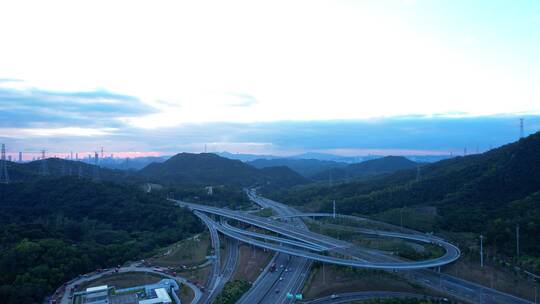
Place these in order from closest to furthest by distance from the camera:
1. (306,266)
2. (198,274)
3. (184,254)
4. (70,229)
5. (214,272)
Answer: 1. (198,274)
2. (214,272)
3. (306,266)
4. (184,254)
5. (70,229)

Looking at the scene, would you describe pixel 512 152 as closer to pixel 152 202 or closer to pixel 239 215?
pixel 239 215

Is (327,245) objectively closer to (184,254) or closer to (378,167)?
(184,254)

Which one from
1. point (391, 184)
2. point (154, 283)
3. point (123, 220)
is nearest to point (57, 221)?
point (123, 220)

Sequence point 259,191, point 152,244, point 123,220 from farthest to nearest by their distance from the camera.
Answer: point 259,191, point 123,220, point 152,244

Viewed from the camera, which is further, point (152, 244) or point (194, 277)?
point (152, 244)

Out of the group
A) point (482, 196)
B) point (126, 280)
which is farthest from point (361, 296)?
point (482, 196)

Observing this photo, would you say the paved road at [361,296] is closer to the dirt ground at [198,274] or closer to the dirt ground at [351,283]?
the dirt ground at [351,283]

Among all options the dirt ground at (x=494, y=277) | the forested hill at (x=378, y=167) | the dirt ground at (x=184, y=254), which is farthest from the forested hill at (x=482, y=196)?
the forested hill at (x=378, y=167)
